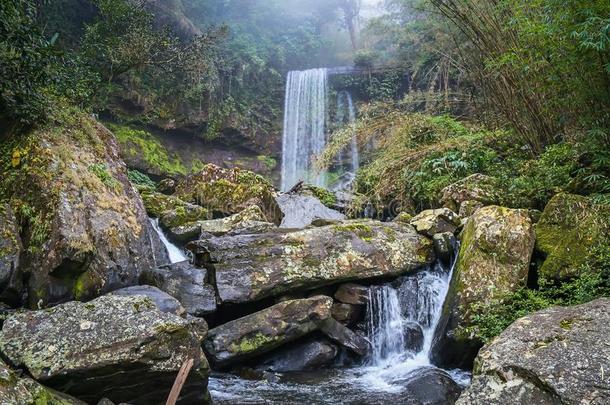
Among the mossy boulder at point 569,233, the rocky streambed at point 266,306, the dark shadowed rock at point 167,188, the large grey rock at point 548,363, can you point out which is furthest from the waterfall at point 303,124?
the large grey rock at point 548,363

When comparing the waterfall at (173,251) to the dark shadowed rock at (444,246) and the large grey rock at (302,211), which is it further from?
the dark shadowed rock at (444,246)

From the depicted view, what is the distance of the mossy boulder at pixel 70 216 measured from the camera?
4.91 m

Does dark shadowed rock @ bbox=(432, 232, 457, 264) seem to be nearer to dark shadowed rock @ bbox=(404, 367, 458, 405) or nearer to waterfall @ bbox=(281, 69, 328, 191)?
dark shadowed rock @ bbox=(404, 367, 458, 405)

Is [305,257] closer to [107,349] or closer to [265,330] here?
Answer: [265,330]

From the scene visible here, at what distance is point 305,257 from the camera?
645 cm

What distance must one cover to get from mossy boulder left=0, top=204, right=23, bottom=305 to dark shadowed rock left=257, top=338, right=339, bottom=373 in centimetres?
279

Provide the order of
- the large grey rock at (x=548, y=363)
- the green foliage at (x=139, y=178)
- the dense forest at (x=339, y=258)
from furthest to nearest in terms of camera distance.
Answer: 1. the green foliage at (x=139, y=178)
2. the dense forest at (x=339, y=258)
3. the large grey rock at (x=548, y=363)

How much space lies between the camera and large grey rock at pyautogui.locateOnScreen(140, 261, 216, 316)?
583 centimetres

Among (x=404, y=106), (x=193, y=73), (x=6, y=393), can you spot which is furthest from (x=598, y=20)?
(x=193, y=73)

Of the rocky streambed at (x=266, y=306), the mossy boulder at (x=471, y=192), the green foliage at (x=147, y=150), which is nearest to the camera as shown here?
the rocky streambed at (x=266, y=306)

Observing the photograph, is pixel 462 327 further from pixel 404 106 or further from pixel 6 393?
pixel 404 106

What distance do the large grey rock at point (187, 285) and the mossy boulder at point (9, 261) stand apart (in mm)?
1445

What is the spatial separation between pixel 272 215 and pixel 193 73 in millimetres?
7660

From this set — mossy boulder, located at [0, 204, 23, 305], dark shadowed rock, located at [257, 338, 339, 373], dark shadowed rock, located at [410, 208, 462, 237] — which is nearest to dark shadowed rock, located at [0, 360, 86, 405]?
mossy boulder, located at [0, 204, 23, 305]
